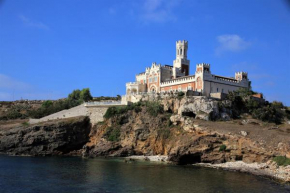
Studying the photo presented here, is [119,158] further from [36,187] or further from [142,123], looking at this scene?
[36,187]

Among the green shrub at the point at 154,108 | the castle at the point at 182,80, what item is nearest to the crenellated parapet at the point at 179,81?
the castle at the point at 182,80

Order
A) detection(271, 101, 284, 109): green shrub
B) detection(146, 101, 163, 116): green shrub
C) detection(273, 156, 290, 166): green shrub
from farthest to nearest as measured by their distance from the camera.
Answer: detection(271, 101, 284, 109): green shrub → detection(146, 101, 163, 116): green shrub → detection(273, 156, 290, 166): green shrub

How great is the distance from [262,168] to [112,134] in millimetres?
27360

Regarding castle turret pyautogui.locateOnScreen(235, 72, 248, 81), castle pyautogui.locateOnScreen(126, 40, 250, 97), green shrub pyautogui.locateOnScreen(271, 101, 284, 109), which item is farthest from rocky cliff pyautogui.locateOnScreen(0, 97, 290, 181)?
castle turret pyautogui.locateOnScreen(235, 72, 248, 81)

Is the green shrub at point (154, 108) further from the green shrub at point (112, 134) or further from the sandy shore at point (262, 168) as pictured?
the sandy shore at point (262, 168)

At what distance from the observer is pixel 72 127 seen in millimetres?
60938

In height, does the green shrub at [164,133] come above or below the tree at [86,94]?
below

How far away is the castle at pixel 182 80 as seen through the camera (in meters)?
61.7

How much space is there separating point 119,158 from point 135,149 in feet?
10.9

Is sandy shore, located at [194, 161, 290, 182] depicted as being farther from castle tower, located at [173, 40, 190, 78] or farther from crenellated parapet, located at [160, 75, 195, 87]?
castle tower, located at [173, 40, 190, 78]

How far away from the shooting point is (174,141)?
167 ft

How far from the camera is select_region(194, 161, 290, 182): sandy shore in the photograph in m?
36.0

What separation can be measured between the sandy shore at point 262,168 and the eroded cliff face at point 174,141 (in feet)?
3.22

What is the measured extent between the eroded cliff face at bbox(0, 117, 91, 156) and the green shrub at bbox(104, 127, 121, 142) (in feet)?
15.3
